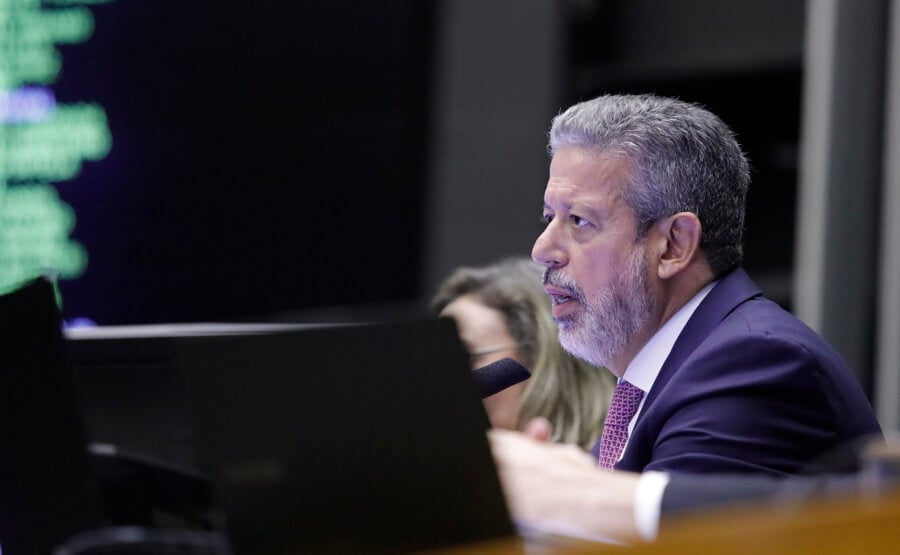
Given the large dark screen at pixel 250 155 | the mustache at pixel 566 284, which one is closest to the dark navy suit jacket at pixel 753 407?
the mustache at pixel 566 284

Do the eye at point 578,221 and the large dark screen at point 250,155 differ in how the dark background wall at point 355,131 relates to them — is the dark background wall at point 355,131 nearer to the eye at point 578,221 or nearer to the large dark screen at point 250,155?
the large dark screen at point 250,155

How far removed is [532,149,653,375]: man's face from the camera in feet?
5.82

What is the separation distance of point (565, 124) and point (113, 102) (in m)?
2.65

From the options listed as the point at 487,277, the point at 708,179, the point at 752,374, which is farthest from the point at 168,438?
the point at 487,277

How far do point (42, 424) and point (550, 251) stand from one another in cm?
82

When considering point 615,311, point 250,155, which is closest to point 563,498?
point 615,311

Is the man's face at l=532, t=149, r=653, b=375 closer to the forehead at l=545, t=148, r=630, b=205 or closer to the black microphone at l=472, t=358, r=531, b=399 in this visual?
the forehead at l=545, t=148, r=630, b=205

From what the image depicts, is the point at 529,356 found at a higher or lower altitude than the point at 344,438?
lower

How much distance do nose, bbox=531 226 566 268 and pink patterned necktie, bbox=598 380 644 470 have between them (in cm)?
21

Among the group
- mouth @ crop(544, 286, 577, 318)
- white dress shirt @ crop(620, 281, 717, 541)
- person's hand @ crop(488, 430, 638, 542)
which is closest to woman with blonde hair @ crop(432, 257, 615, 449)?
mouth @ crop(544, 286, 577, 318)

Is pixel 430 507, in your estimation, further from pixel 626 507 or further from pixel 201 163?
pixel 201 163

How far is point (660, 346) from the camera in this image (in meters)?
1.80

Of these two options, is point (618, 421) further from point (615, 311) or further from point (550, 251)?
point (550, 251)

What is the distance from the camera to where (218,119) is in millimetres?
4242
